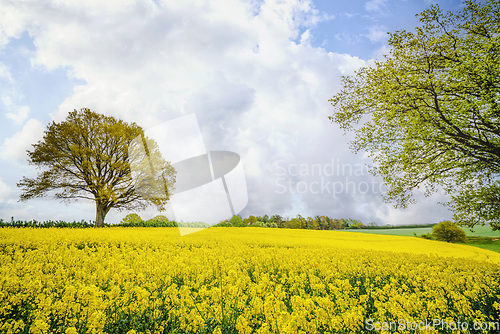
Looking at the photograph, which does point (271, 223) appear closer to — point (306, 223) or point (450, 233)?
point (306, 223)

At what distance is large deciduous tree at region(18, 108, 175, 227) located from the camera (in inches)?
900

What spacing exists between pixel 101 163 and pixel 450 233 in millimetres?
35050

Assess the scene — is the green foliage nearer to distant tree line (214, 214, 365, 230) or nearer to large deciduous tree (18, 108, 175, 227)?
distant tree line (214, 214, 365, 230)

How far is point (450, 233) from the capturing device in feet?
68.0

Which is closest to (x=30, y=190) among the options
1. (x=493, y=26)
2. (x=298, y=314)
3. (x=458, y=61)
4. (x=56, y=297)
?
(x=56, y=297)

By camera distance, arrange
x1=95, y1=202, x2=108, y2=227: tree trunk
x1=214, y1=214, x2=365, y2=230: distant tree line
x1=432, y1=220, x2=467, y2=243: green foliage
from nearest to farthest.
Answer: x1=432, y1=220, x2=467, y2=243: green foliage, x1=95, y1=202, x2=108, y2=227: tree trunk, x1=214, y1=214, x2=365, y2=230: distant tree line

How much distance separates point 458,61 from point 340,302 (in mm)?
12987

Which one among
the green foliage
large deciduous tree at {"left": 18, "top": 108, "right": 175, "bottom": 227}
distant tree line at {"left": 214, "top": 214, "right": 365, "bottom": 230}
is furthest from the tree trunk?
the green foliage

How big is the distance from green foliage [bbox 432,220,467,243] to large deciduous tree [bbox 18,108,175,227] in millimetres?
27886

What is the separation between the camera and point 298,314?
3.08 metres

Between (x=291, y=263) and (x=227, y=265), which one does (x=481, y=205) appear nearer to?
(x=291, y=263)

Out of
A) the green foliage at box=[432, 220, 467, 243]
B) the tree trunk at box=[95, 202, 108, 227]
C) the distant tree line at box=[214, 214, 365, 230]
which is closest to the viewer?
the green foliage at box=[432, 220, 467, 243]

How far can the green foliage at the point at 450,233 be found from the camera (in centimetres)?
2055

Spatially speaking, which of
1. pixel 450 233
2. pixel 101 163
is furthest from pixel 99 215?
pixel 450 233
